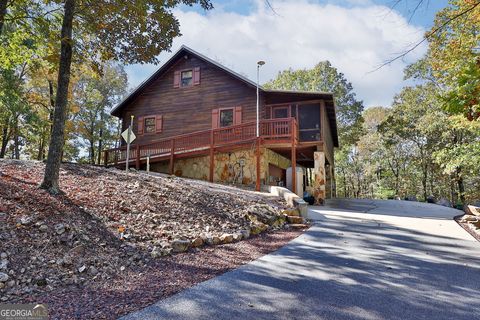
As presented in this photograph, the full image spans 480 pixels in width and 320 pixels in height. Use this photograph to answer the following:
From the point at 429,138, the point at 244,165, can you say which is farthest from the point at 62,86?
the point at 429,138

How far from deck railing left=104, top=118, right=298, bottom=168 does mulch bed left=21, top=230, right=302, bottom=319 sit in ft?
26.7

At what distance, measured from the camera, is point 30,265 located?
341cm

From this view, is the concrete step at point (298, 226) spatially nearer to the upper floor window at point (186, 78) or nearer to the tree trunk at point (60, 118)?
the tree trunk at point (60, 118)

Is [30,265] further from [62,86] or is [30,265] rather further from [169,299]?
[62,86]

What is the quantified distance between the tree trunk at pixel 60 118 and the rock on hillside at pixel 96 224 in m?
0.32

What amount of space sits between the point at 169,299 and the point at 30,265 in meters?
1.76

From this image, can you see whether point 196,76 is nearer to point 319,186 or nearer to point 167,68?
point 167,68

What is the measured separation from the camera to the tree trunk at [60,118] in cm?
560

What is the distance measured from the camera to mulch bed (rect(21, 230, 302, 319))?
9.27ft

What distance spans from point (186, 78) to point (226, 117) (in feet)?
12.5

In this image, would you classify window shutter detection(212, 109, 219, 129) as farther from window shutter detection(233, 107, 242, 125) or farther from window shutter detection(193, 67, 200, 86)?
window shutter detection(193, 67, 200, 86)

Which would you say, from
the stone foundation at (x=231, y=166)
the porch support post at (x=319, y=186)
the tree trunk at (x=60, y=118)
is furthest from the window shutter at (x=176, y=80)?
the tree trunk at (x=60, y=118)

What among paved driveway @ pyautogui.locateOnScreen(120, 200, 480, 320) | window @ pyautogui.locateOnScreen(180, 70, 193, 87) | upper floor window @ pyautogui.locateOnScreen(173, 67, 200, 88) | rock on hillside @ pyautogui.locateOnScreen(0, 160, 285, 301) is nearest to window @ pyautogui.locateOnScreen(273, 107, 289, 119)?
upper floor window @ pyautogui.locateOnScreen(173, 67, 200, 88)

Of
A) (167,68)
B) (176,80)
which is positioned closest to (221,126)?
(176,80)
